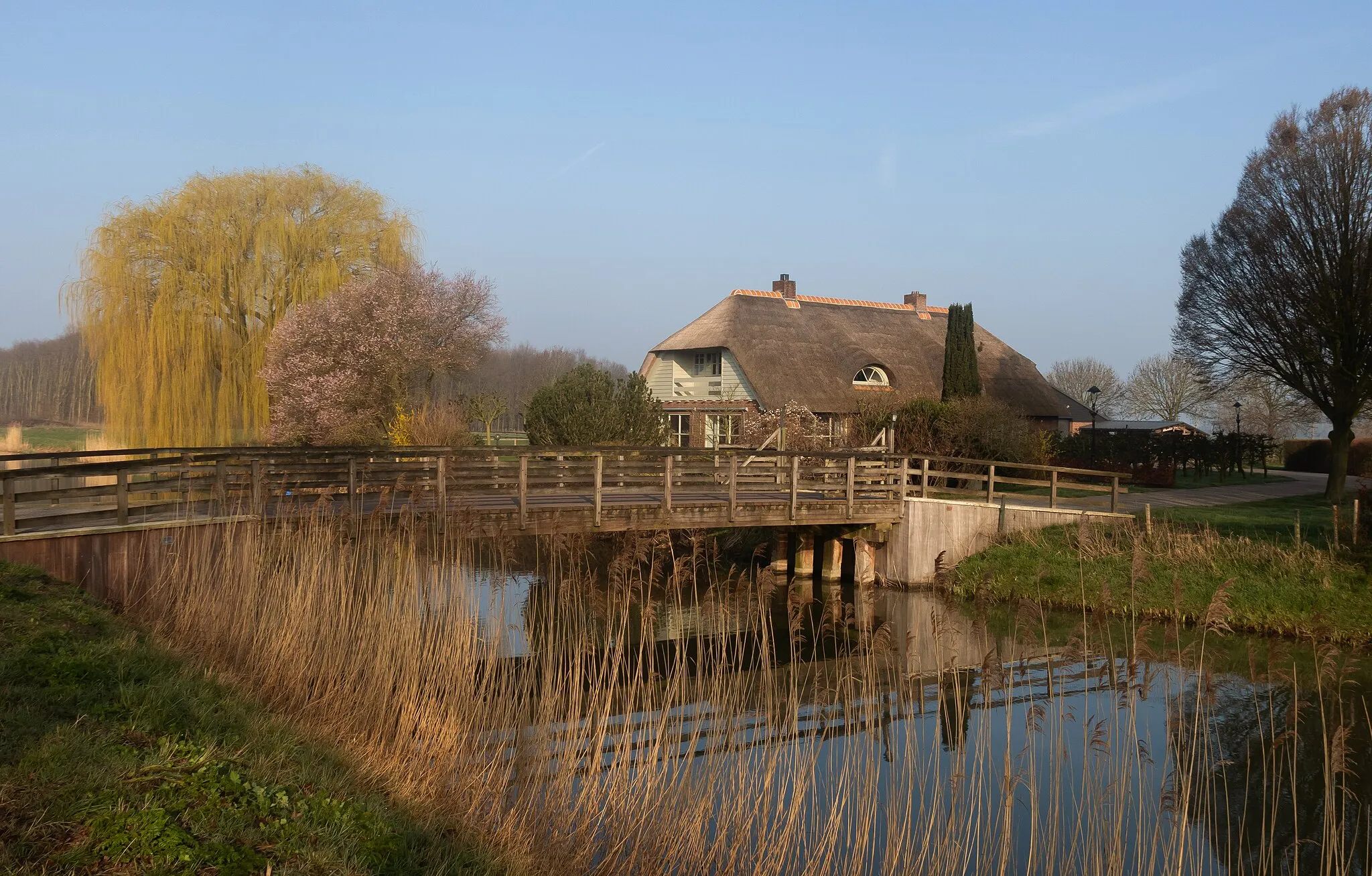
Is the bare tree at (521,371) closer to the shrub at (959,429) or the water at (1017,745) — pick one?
the shrub at (959,429)

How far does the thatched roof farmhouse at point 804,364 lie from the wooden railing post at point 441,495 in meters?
16.7

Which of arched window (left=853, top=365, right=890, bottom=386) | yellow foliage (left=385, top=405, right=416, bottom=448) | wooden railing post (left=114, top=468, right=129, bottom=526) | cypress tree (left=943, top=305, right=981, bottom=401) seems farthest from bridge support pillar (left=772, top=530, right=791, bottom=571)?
arched window (left=853, top=365, right=890, bottom=386)

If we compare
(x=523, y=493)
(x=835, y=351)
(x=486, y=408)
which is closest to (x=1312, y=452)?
(x=835, y=351)

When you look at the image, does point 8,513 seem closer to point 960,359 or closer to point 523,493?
point 523,493

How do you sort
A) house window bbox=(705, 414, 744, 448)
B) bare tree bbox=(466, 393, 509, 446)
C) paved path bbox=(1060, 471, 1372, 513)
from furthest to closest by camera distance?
house window bbox=(705, 414, 744, 448) < bare tree bbox=(466, 393, 509, 446) < paved path bbox=(1060, 471, 1372, 513)

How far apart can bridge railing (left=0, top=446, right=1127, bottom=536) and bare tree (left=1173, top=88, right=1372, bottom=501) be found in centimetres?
593

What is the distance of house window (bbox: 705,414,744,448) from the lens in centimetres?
3123

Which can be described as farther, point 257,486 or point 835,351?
point 835,351

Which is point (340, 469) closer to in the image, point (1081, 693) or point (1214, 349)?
point (1081, 693)

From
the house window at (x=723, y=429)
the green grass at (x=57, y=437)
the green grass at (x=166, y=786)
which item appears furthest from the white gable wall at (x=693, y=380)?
the green grass at (x=166, y=786)

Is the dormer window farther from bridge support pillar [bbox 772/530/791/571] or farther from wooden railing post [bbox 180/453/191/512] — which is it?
wooden railing post [bbox 180/453/191/512]

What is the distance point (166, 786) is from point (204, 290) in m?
24.2

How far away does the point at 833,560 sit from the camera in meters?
19.6

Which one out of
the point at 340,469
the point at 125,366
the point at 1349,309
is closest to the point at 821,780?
the point at 340,469
